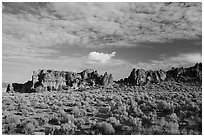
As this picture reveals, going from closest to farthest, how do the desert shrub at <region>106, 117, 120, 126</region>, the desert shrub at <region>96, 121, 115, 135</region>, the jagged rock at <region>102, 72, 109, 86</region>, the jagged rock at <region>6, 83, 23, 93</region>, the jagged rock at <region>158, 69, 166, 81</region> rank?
1. the desert shrub at <region>96, 121, 115, 135</region>
2. the desert shrub at <region>106, 117, 120, 126</region>
3. the jagged rock at <region>6, 83, 23, 93</region>
4. the jagged rock at <region>158, 69, 166, 81</region>
5. the jagged rock at <region>102, 72, 109, 86</region>

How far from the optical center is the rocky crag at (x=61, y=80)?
4928 cm

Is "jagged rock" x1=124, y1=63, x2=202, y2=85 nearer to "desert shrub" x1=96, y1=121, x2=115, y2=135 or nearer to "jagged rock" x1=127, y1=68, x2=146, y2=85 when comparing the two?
"jagged rock" x1=127, y1=68, x2=146, y2=85

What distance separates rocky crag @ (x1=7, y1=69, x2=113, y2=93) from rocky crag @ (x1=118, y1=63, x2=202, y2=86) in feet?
19.7

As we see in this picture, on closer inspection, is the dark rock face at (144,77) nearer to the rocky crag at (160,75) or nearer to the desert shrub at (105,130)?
the rocky crag at (160,75)

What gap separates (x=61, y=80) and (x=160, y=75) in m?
25.4

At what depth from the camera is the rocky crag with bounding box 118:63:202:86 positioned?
48000 millimetres

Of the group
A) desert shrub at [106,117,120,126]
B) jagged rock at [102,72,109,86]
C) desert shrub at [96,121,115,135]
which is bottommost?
desert shrub at [96,121,115,135]

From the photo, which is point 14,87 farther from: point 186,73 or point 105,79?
point 186,73

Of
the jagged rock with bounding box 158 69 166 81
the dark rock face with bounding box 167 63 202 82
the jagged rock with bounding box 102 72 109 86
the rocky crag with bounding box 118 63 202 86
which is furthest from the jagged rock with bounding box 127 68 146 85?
the dark rock face with bounding box 167 63 202 82

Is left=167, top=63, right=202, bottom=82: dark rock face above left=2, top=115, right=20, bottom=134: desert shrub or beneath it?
above

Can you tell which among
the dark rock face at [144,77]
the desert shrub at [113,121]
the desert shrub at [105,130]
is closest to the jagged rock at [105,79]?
the dark rock face at [144,77]

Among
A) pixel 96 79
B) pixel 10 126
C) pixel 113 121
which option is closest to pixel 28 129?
pixel 10 126

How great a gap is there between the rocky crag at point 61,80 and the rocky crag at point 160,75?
5996 millimetres

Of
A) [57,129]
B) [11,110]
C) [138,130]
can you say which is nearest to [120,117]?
[138,130]
